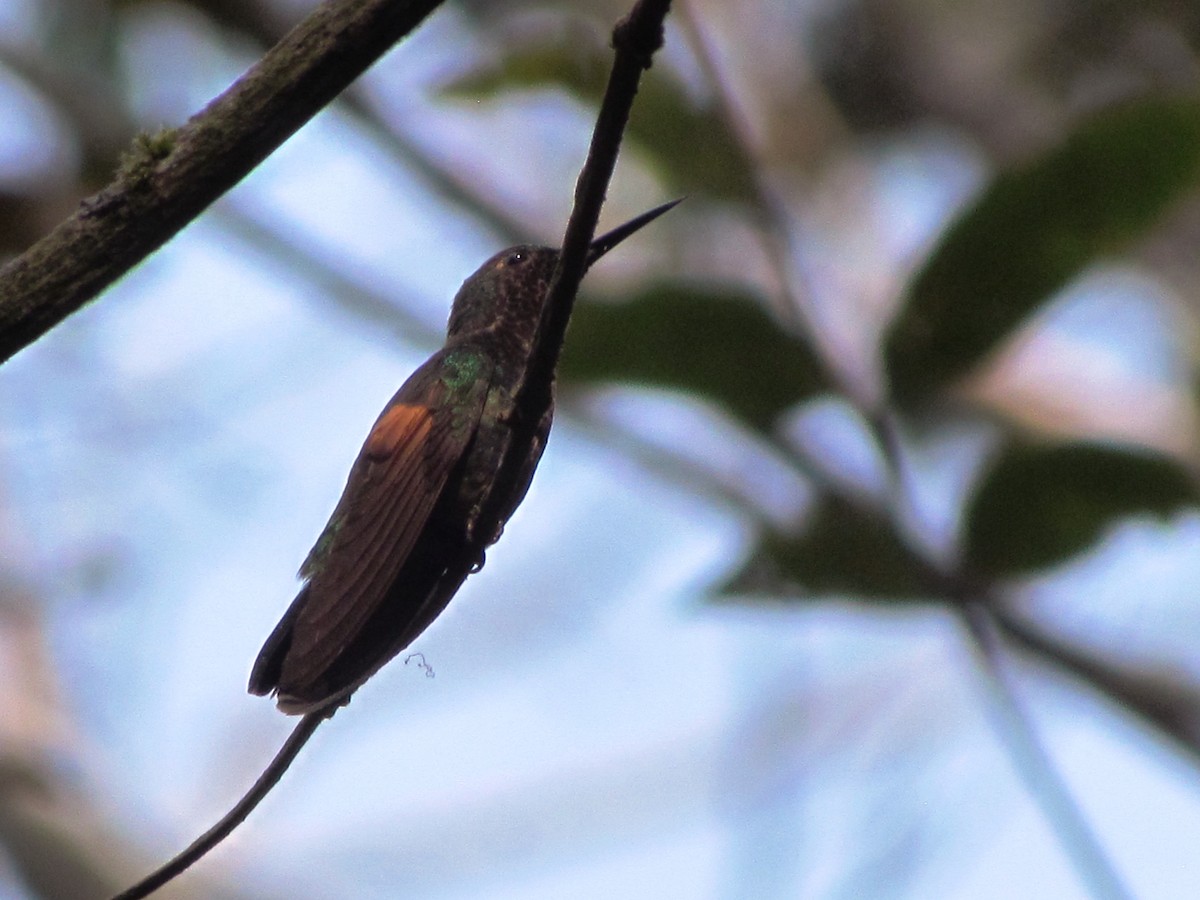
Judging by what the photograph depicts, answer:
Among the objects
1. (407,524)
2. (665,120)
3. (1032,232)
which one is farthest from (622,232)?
(665,120)

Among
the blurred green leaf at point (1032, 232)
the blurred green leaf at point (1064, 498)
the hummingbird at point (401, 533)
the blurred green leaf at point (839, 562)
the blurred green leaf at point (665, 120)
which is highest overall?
the blurred green leaf at point (665, 120)

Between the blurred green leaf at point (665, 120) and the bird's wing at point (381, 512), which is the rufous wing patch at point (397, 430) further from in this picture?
the blurred green leaf at point (665, 120)

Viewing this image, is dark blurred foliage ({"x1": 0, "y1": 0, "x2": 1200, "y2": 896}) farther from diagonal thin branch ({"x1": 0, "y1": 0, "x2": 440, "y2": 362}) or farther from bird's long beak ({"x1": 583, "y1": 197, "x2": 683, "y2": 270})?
diagonal thin branch ({"x1": 0, "y1": 0, "x2": 440, "y2": 362})

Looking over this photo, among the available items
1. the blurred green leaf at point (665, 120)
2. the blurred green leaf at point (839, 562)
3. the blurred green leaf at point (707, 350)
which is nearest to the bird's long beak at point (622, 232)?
the blurred green leaf at point (707, 350)

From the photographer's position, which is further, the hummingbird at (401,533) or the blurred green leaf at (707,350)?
the blurred green leaf at (707,350)

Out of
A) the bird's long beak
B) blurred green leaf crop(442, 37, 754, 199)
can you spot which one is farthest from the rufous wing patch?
blurred green leaf crop(442, 37, 754, 199)

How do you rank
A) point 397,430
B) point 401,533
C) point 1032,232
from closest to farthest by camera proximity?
1. point 401,533
2. point 397,430
3. point 1032,232

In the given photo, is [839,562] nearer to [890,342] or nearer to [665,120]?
[890,342]
